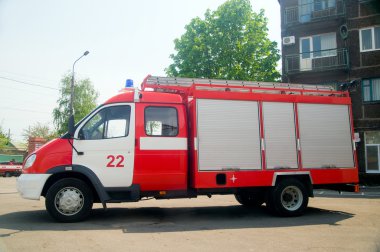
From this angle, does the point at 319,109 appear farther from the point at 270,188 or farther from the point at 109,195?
the point at 109,195

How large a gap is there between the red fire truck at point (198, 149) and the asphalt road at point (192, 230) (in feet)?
1.90

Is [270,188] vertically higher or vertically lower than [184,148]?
lower

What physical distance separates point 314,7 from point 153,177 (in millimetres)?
20921

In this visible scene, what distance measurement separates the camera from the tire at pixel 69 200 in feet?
23.0

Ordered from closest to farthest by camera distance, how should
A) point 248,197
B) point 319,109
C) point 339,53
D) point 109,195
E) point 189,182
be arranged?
point 109,195 → point 189,182 → point 319,109 → point 248,197 → point 339,53

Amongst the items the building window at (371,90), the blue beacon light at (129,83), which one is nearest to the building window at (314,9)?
the building window at (371,90)

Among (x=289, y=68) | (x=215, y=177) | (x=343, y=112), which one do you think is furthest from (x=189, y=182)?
(x=289, y=68)

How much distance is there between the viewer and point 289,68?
923 inches

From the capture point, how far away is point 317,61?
2275 cm

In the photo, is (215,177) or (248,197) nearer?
(215,177)

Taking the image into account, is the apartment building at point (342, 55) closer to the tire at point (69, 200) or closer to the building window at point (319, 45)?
the building window at point (319, 45)

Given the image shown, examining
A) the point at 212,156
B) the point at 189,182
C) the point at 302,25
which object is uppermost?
the point at 302,25

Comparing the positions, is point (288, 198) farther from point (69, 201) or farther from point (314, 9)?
point (314, 9)

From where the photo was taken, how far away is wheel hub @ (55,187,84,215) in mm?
7086
